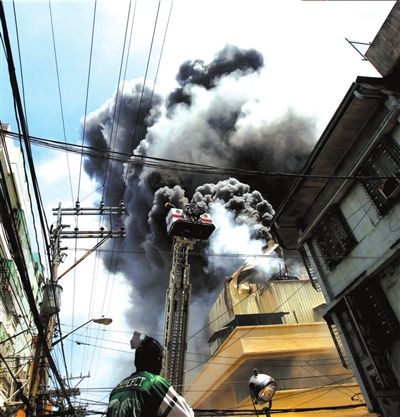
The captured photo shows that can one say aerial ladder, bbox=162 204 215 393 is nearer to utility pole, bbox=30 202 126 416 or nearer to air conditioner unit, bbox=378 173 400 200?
utility pole, bbox=30 202 126 416

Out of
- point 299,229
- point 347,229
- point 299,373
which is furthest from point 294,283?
point 347,229

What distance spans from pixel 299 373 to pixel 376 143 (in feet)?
58.4

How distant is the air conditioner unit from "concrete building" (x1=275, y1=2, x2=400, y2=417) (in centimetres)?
3

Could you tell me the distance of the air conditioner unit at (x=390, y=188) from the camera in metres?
8.68

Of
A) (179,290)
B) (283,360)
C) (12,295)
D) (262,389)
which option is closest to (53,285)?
(262,389)

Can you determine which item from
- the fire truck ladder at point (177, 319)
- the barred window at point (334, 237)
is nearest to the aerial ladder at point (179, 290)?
the fire truck ladder at point (177, 319)

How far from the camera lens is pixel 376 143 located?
949cm

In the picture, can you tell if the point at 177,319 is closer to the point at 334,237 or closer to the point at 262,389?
the point at 334,237

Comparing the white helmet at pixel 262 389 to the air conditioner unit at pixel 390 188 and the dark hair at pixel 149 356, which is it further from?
the air conditioner unit at pixel 390 188

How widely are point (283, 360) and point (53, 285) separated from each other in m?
17.7

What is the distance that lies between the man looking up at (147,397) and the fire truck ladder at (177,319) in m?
16.4

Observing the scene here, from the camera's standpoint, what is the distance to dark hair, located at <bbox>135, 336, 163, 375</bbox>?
9.11 ft

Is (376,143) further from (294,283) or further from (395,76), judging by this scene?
(294,283)

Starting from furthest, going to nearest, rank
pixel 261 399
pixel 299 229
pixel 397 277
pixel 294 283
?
pixel 294 283 < pixel 299 229 < pixel 397 277 < pixel 261 399
